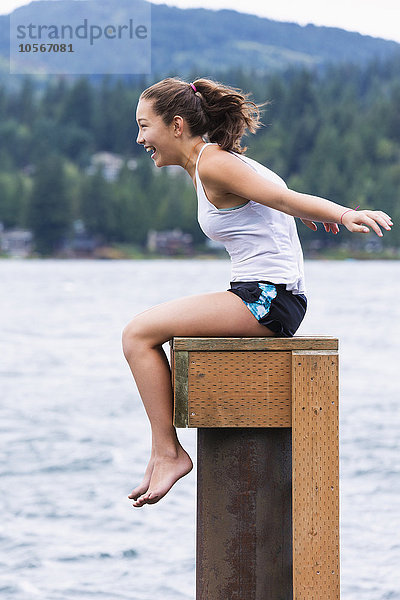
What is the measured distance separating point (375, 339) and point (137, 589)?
16500mm

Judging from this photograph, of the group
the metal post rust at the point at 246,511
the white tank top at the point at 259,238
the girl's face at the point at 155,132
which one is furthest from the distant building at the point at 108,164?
the metal post rust at the point at 246,511

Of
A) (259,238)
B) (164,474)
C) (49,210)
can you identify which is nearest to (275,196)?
(259,238)

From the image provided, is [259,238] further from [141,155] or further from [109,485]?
[141,155]

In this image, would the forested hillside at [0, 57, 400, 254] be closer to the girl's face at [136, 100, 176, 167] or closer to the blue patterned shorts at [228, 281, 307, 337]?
the girl's face at [136, 100, 176, 167]

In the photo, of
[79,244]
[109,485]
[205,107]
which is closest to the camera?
[205,107]

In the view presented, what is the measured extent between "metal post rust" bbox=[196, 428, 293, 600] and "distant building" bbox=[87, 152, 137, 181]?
4518 inches

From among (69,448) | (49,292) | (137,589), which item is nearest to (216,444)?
(137,589)

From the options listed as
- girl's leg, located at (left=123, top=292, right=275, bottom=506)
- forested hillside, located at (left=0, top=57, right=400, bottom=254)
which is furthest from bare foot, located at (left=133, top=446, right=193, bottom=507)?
forested hillside, located at (left=0, top=57, right=400, bottom=254)

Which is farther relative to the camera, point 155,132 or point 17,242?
point 17,242

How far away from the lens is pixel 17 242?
359ft

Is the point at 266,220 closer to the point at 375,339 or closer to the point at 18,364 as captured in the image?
the point at 18,364

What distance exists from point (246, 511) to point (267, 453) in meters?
0.20

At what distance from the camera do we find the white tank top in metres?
3.51

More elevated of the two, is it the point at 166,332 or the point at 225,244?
the point at 225,244
